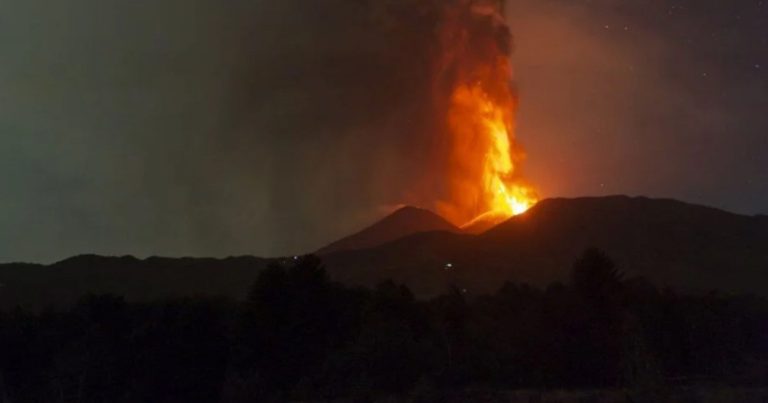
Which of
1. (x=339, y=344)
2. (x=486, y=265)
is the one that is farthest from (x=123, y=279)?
(x=339, y=344)

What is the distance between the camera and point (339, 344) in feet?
181

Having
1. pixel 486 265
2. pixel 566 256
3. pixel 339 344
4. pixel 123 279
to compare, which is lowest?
pixel 339 344

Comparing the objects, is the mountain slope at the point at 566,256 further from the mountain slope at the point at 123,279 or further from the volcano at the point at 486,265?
the mountain slope at the point at 123,279

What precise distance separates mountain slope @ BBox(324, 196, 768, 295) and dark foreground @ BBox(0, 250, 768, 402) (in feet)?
289

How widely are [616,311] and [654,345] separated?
3.45 meters

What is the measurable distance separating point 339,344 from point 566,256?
420ft

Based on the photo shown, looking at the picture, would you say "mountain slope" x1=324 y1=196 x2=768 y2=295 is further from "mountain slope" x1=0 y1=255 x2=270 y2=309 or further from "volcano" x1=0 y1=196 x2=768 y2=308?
"mountain slope" x1=0 y1=255 x2=270 y2=309

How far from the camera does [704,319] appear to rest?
58.9m

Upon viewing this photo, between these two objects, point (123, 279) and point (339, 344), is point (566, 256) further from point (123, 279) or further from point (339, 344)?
point (339, 344)

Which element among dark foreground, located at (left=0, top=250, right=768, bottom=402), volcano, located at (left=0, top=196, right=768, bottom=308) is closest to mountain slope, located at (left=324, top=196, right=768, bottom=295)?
volcano, located at (left=0, top=196, right=768, bottom=308)

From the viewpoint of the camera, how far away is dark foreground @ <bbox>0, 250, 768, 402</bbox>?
156 feet

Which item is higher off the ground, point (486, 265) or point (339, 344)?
point (486, 265)

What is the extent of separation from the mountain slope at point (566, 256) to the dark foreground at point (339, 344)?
8806cm

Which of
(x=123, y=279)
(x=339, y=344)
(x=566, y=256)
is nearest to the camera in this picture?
(x=339, y=344)
